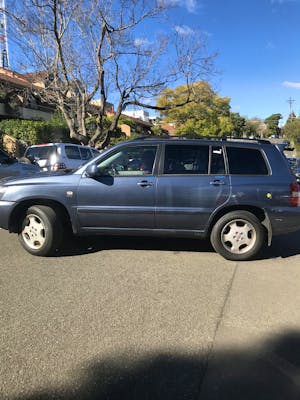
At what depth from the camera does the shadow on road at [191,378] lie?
243 centimetres

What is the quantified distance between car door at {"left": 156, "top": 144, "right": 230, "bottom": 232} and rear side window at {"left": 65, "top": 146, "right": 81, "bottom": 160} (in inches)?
357

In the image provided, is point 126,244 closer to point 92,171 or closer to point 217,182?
point 92,171

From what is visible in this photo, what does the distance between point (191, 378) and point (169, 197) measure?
2.91 meters

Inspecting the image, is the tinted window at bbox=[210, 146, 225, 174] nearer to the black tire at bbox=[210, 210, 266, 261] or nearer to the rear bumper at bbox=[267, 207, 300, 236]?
the black tire at bbox=[210, 210, 266, 261]

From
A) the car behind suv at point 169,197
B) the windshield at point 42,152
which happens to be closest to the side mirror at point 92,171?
the car behind suv at point 169,197

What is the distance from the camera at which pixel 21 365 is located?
272 centimetres

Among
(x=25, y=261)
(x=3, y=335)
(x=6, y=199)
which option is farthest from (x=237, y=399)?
(x=6, y=199)

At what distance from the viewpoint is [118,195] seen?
206 inches

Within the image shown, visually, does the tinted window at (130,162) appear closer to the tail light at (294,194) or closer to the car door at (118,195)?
the car door at (118,195)

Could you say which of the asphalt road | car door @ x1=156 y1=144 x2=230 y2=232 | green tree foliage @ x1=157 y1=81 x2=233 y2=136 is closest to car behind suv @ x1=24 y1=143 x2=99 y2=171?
the asphalt road

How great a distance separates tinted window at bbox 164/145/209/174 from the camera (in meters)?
5.30

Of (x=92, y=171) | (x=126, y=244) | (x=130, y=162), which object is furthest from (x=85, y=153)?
(x=92, y=171)

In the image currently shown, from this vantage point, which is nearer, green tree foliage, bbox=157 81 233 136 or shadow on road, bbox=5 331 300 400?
shadow on road, bbox=5 331 300 400

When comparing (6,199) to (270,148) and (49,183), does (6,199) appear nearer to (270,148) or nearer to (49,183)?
(49,183)
